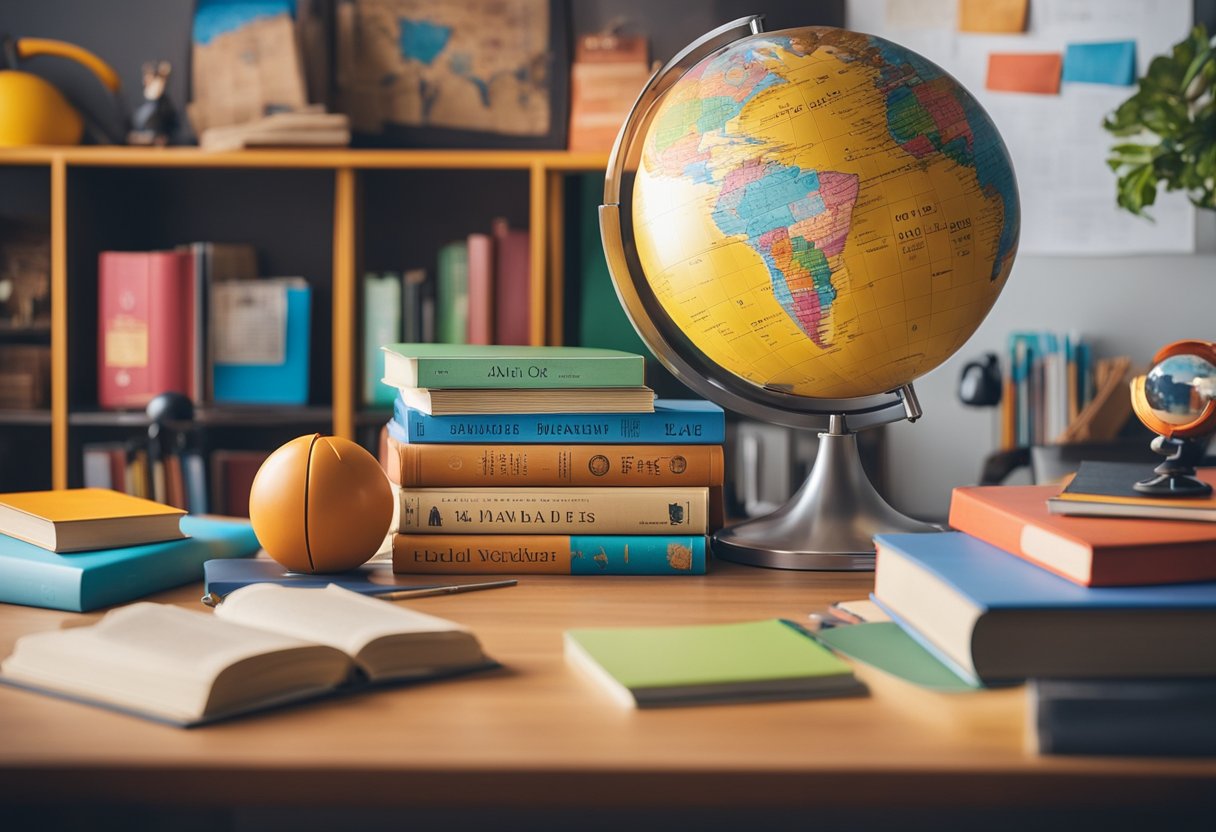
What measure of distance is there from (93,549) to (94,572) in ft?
0.23

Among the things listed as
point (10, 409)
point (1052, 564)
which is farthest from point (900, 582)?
point (10, 409)

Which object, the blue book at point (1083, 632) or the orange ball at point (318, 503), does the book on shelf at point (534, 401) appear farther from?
the blue book at point (1083, 632)

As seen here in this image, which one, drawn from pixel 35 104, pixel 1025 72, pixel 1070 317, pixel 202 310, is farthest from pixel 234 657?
pixel 1025 72

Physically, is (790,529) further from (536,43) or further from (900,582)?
(536,43)

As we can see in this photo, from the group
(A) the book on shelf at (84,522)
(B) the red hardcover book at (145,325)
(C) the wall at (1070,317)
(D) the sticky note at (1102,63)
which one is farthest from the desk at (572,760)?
(D) the sticky note at (1102,63)

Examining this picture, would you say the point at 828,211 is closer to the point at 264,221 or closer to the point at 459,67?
the point at 459,67

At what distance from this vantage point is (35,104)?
8.78 ft

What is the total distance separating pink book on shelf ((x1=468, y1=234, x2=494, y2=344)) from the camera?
2670 mm

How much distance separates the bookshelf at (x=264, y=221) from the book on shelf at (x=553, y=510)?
173cm

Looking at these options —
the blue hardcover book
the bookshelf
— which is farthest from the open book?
the blue hardcover book

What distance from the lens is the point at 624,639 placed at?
0.70 m

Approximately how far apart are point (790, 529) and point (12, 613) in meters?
0.61

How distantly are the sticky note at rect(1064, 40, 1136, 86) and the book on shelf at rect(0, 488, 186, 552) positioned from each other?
2.84 meters

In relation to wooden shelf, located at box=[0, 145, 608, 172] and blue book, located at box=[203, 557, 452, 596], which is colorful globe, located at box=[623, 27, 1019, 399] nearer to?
blue book, located at box=[203, 557, 452, 596]
